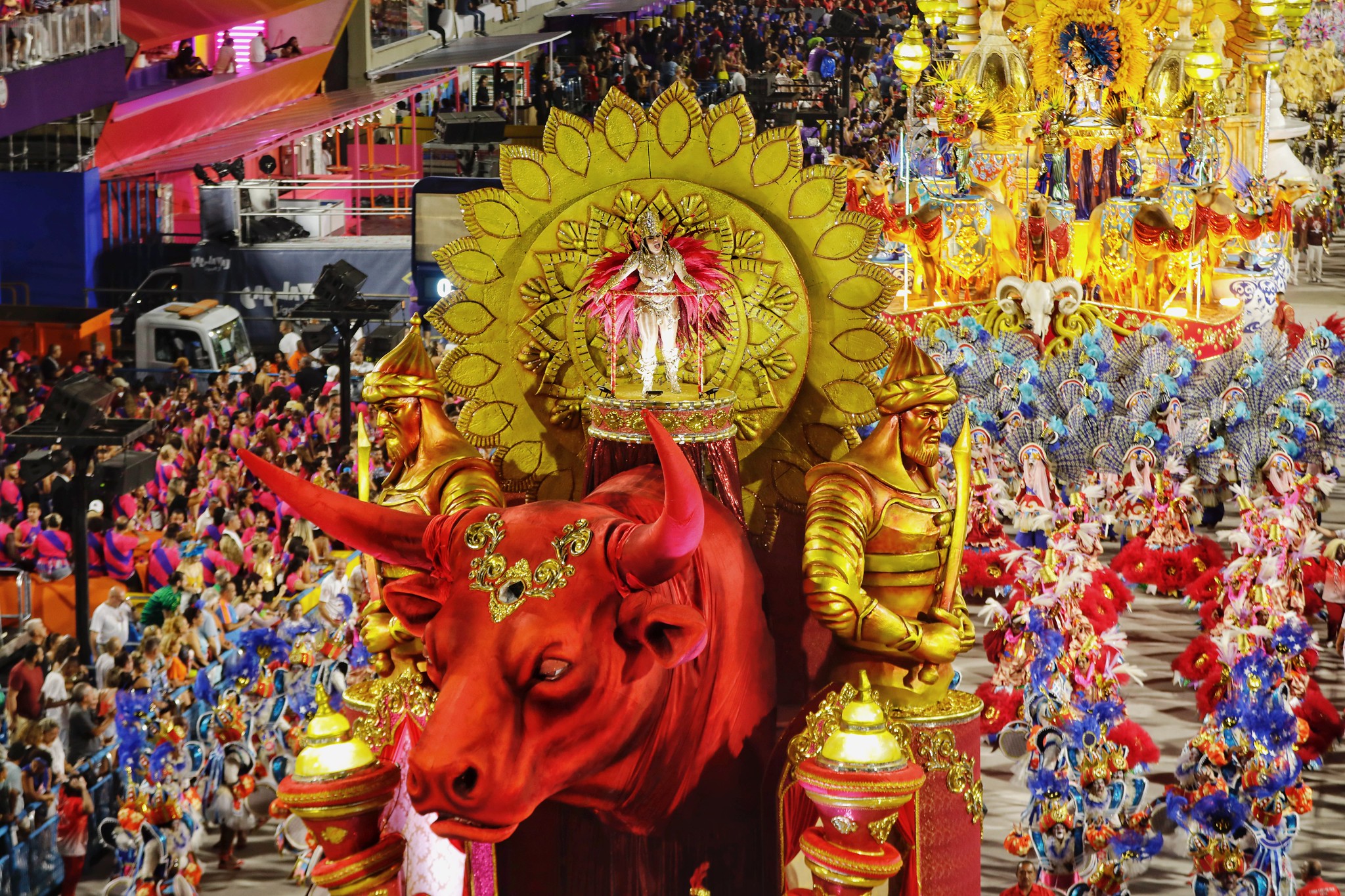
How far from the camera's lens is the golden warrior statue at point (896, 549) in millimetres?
4664

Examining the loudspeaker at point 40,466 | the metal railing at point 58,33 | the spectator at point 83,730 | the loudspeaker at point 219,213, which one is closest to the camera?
the spectator at point 83,730

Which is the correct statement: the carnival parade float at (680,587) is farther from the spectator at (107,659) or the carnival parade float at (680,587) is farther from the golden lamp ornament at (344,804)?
the spectator at (107,659)

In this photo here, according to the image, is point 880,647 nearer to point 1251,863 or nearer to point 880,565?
point 880,565

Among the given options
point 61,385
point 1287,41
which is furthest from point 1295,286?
point 61,385

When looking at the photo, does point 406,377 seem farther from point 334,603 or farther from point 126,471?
point 126,471

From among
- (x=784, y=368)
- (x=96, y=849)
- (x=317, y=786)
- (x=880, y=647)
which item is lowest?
(x=96, y=849)

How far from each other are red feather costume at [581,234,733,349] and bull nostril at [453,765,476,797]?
1.50 meters

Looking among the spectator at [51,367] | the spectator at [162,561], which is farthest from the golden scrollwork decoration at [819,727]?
the spectator at [51,367]

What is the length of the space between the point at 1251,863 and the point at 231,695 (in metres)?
4.70

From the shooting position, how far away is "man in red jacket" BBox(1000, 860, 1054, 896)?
6.62 m

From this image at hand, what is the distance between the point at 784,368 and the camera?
202 inches

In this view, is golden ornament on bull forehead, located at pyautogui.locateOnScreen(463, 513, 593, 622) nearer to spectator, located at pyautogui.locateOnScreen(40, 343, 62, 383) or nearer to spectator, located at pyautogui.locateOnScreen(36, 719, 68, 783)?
spectator, located at pyautogui.locateOnScreen(36, 719, 68, 783)

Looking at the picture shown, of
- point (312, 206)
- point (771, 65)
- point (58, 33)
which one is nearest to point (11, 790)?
point (58, 33)

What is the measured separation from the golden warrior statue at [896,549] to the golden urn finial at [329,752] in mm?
1187
